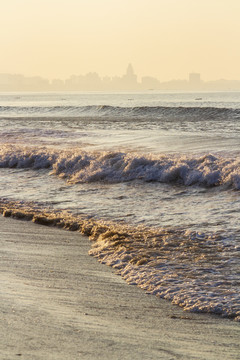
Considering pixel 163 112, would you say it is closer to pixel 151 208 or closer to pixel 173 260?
pixel 151 208

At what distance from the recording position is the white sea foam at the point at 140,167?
10578mm

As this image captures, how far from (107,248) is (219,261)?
142 centimetres

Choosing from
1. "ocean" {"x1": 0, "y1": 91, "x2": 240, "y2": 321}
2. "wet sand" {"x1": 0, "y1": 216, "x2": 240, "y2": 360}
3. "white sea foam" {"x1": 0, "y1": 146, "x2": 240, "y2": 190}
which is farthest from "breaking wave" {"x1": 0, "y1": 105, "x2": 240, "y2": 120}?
"wet sand" {"x1": 0, "y1": 216, "x2": 240, "y2": 360}

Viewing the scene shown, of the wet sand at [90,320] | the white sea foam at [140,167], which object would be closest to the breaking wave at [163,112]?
the white sea foam at [140,167]

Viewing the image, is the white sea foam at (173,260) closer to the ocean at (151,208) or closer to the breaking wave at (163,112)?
the ocean at (151,208)

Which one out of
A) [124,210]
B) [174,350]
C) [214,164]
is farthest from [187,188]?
[174,350]

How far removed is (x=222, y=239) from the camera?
636 cm

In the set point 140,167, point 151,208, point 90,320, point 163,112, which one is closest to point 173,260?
point 90,320

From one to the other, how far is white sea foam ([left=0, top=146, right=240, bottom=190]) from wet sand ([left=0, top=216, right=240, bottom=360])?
5432 mm

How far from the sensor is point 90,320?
389 centimetres

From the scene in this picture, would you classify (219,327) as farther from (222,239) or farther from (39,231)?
(39,231)

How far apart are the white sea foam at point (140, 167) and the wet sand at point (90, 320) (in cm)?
543

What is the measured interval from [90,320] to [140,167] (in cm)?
821

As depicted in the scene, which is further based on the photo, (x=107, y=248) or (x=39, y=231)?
(x=39, y=231)
